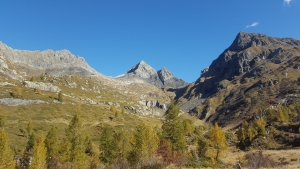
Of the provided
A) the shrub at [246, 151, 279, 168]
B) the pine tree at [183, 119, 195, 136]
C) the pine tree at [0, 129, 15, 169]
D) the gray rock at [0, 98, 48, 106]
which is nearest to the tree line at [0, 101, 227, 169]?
the pine tree at [0, 129, 15, 169]

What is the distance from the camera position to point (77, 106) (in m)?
149

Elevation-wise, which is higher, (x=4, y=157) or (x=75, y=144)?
(x=75, y=144)

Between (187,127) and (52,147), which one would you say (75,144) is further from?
(187,127)

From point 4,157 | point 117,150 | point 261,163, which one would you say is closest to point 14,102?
point 4,157

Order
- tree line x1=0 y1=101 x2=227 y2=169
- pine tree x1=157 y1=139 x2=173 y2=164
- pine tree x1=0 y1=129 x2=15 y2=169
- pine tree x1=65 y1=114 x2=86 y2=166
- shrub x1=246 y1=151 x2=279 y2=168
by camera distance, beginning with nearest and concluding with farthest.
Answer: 1. shrub x1=246 y1=151 x2=279 y2=168
2. pine tree x1=0 y1=129 x2=15 y2=169
3. pine tree x1=157 y1=139 x2=173 y2=164
4. tree line x1=0 y1=101 x2=227 y2=169
5. pine tree x1=65 y1=114 x2=86 y2=166

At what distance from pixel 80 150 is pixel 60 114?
82.5 meters

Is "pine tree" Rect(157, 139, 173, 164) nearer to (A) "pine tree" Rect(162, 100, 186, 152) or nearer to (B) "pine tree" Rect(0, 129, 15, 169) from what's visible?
(A) "pine tree" Rect(162, 100, 186, 152)

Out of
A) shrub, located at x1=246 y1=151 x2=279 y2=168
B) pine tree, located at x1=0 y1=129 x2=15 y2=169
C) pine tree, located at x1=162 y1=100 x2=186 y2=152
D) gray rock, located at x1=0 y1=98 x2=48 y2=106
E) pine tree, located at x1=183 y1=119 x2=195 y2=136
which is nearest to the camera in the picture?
shrub, located at x1=246 y1=151 x2=279 y2=168

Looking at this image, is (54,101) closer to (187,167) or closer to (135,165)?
(135,165)

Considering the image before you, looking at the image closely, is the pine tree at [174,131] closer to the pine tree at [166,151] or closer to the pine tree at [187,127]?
Result: the pine tree at [166,151]

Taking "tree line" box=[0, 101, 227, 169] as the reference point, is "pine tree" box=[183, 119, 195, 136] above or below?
above

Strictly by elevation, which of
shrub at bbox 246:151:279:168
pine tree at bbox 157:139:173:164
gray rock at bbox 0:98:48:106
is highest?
gray rock at bbox 0:98:48:106

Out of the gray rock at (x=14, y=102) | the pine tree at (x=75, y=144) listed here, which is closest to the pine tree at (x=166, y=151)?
the pine tree at (x=75, y=144)

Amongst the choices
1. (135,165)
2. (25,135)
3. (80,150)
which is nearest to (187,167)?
(135,165)
